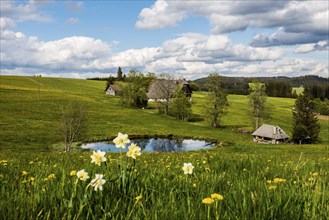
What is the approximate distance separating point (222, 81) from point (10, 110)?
50.3 metres

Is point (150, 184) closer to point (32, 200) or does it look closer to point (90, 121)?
point (32, 200)

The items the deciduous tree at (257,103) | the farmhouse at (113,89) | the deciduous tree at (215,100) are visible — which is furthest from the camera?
the farmhouse at (113,89)

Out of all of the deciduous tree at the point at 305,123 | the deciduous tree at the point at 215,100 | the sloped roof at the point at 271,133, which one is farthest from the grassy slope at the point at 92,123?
the deciduous tree at the point at 305,123

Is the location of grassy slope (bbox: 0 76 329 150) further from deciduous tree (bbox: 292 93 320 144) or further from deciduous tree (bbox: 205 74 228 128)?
deciduous tree (bbox: 292 93 320 144)

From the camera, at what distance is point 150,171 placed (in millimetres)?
4379

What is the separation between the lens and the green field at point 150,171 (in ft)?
8.59

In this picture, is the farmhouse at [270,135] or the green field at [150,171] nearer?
the green field at [150,171]

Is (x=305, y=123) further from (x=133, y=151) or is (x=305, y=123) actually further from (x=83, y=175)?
(x=83, y=175)

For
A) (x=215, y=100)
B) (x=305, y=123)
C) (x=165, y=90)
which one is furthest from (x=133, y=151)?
(x=165, y=90)

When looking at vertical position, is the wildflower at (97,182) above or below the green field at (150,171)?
above

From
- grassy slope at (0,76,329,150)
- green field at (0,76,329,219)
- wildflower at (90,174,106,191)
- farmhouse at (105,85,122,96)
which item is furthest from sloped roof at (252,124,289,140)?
farmhouse at (105,85,122,96)

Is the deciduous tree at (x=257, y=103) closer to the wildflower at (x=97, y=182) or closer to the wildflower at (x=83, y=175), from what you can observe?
the wildflower at (x=83, y=175)

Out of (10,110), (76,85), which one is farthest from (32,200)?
(76,85)

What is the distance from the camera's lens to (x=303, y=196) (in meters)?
3.18
